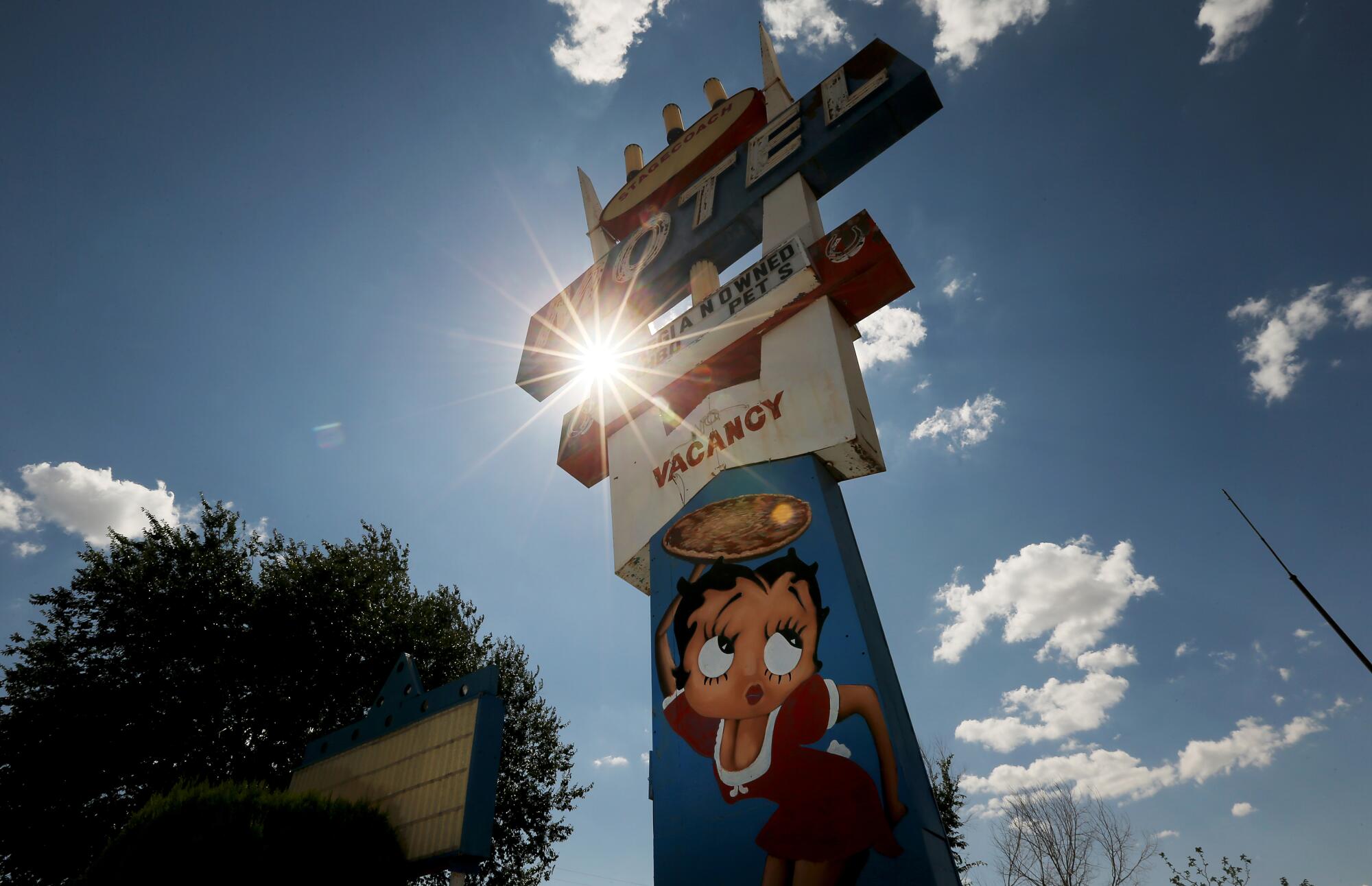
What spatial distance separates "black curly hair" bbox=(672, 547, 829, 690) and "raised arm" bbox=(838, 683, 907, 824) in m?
0.75

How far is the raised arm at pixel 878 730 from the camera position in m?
6.31

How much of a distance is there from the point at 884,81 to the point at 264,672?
66.4ft

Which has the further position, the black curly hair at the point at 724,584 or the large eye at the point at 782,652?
the black curly hair at the point at 724,584

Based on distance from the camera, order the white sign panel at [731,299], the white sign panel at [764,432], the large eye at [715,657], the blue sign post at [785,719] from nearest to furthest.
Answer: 1. the blue sign post at [785,719]
2. the large eye at [715,657]
3. the white sign panel at [764,432]
4. the white sign panel at [731,299]

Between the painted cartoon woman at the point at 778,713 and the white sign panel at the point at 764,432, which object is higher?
the white sign panel at the point at 764,432

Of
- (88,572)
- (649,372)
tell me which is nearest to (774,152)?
(649,372)

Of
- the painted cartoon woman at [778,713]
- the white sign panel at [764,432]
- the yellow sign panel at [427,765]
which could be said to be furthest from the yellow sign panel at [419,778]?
the white sign panel at [764,432]

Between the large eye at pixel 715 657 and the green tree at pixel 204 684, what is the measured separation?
1247 centimetres

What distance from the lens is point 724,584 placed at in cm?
895

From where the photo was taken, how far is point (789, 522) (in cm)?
874

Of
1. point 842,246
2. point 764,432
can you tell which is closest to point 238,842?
point 764,432

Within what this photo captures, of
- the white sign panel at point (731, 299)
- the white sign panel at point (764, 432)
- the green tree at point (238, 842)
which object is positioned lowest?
→ the green tree at point (238, 842)

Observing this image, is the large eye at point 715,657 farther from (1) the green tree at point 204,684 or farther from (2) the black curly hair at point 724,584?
(1) the green tree at point 204,684

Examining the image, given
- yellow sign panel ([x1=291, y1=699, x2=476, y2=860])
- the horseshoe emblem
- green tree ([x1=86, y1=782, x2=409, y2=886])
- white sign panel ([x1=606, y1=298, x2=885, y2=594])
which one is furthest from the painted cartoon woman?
the horseshoe emblem
